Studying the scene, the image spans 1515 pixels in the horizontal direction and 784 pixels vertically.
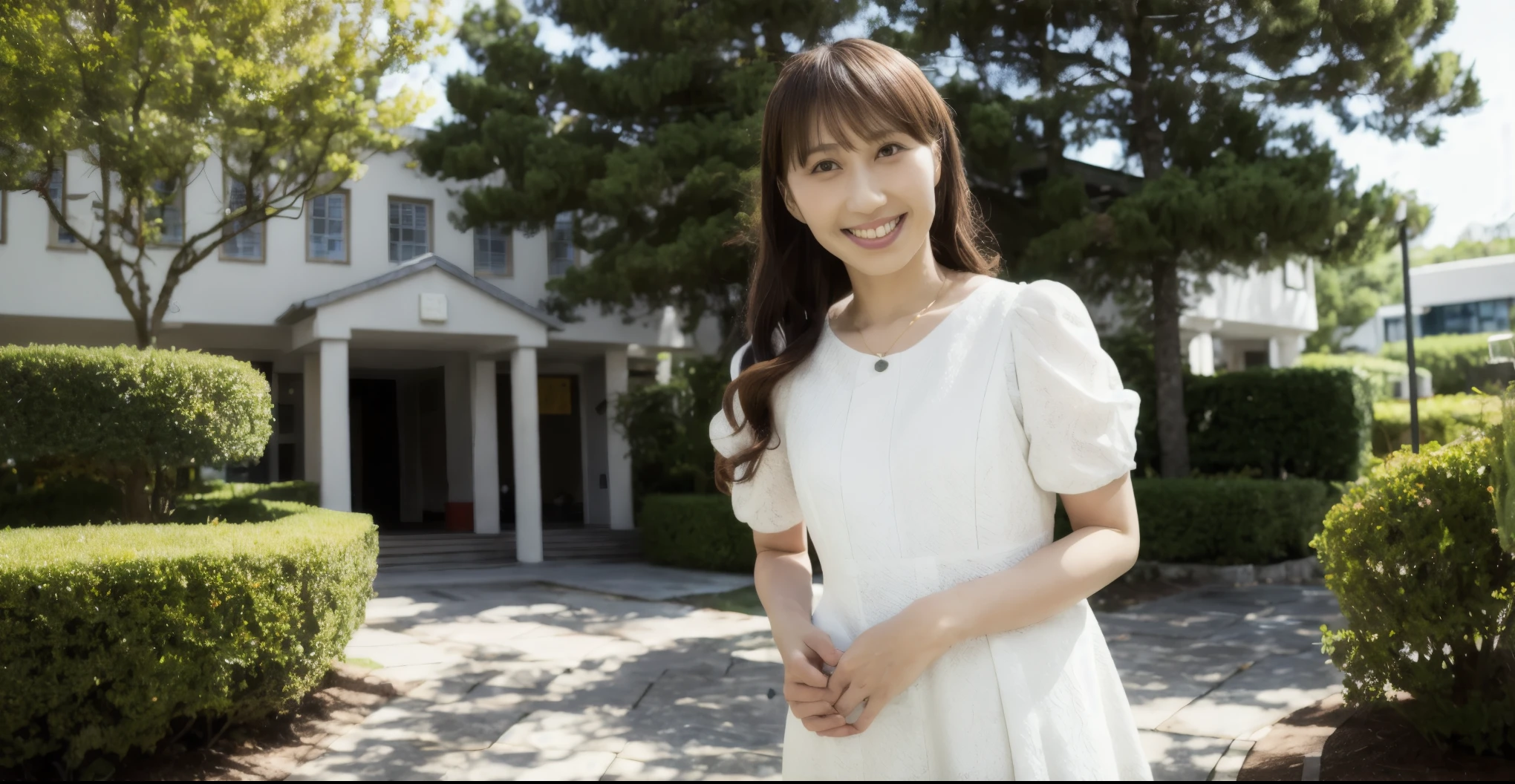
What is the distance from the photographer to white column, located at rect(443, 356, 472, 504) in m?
17.9

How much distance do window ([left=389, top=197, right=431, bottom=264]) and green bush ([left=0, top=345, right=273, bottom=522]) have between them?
9.10 metres

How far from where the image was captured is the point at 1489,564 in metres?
4.60

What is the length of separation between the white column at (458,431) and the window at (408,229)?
2.35 m

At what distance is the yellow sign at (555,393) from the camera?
19.1 m

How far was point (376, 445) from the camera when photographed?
2098cm

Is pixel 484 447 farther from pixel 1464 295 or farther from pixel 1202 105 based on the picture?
pixel 1464 295

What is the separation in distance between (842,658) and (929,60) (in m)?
10.4

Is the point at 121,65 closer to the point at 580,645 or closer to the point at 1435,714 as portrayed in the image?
the point at 580,645

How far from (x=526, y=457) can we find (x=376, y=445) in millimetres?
6994

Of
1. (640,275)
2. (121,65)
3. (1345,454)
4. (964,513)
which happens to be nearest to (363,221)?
(640,275)

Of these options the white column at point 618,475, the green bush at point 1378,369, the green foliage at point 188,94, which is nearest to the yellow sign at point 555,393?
the white column at point 618,475

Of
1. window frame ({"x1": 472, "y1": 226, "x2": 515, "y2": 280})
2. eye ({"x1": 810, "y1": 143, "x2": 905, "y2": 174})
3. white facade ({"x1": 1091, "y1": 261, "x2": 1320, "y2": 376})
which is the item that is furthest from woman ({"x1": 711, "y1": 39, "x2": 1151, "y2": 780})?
white facade ({"x1": 1091, "y1": 261, "x2": 1320, "y2": 376})

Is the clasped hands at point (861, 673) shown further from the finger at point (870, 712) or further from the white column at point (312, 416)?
the white column at point (312, 416)

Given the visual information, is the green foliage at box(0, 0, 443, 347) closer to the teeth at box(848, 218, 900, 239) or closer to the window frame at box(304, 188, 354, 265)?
the window frame at box(304, 188, 354, 265)
